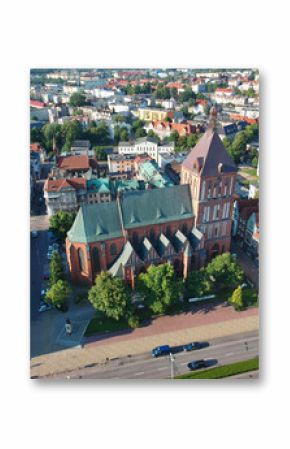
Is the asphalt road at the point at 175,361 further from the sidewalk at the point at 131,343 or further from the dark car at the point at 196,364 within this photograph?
the sidewalk at the point at 131,343

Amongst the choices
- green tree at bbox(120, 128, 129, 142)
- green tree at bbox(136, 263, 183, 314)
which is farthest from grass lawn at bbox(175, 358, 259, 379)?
green tree at bbox(120, 128, 129, 142)

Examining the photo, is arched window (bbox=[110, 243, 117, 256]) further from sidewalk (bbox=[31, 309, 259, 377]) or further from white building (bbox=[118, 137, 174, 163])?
white building (bbox=[118, 137, 174, 163])

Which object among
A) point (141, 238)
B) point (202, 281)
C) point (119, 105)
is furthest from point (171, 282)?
point (119, 105)

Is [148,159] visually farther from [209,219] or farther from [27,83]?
[27,83]

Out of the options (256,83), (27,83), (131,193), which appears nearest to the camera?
(27,83)

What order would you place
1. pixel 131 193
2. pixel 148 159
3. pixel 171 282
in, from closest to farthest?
pixel 171 282 → pixel 131 193 → pixel 148 159

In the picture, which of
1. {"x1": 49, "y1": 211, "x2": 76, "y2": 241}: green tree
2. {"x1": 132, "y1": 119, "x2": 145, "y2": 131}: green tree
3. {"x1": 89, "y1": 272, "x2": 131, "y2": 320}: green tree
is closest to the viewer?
{"x1": 89, "y1": 272, "x2": 131, "y2": 320}: green tree
